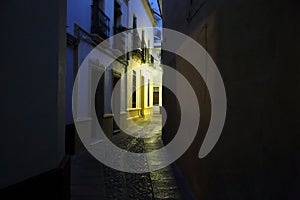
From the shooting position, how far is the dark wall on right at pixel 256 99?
1428 millimetres

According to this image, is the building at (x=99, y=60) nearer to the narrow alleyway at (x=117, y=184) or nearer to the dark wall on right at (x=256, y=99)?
the narrow alleyway at (x=117, y=184)

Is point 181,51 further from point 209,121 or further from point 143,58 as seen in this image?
point 143,58

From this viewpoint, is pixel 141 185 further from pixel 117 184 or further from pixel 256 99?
pixel 256 99

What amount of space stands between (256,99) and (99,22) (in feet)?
24.7

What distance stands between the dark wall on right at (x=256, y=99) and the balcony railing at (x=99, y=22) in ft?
18.4

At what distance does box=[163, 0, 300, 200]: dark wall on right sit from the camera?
1428 millimetres

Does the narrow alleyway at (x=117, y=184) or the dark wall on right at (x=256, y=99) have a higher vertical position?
the dark wall on right at (x=256, y=99)

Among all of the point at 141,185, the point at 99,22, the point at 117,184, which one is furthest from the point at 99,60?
the point at 141,185

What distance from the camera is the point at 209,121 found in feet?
10.6

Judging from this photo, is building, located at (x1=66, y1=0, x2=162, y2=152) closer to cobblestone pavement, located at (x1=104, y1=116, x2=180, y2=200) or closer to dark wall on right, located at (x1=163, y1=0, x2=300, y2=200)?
cobblestone pavement, located at (x1=104, y1=116, x2=180, y2=200)

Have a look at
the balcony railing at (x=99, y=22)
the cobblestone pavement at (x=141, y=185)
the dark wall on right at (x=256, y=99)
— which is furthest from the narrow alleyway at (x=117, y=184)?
the balcony railing at (x=99, y=22)

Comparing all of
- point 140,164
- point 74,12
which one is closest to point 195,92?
point 140,164

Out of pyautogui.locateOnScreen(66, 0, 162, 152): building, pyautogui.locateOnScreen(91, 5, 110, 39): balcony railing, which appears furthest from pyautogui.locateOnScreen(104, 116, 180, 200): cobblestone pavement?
pyautogui.locateOnScreen(91, 5, 110, 39): balcony railing

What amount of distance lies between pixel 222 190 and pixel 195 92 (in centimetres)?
185
